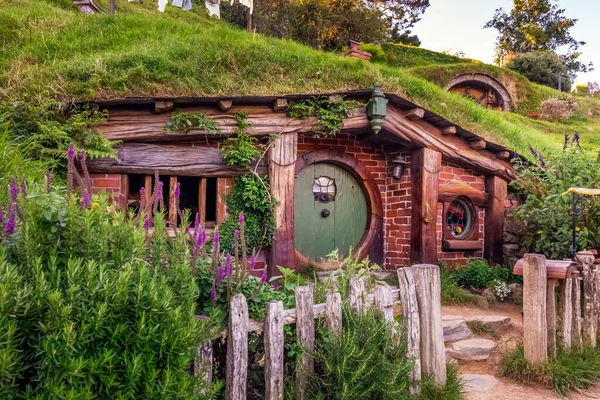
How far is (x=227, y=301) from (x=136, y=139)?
11.3 feet

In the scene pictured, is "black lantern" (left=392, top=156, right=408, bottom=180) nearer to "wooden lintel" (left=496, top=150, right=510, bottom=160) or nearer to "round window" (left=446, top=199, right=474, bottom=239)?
"round window" (left=446, top=199, right=474, bottom=239)

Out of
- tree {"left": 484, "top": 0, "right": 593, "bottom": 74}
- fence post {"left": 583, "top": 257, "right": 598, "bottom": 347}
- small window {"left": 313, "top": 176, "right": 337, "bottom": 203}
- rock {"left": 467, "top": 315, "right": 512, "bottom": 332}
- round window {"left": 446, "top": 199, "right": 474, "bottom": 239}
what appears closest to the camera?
fence post {"left": 583, "top": 257, "right": 598, "bottom": 347}

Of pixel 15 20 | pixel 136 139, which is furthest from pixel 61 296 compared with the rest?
pixel 15 20

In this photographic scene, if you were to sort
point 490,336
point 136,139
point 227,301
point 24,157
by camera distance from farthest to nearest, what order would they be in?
point 136,139
point 490,336
point 24,157
point 227,301

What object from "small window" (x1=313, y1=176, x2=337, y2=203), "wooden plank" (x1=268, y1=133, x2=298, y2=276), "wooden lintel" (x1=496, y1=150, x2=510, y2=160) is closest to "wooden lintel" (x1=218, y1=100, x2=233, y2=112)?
"wooden plank" (x1=268, y1=133, x2=298, y2=276)

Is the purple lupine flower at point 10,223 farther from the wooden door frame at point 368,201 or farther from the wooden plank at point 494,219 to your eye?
the wooden plank at point 494,219

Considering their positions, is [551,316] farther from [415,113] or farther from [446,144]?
[446,144]

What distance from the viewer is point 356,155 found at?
7141 millimetres

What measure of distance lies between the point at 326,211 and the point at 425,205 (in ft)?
4.85

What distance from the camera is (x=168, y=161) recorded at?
5.34 meters

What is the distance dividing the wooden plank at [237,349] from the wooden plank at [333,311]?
54 centimetres

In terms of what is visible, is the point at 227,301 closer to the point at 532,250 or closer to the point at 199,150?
the point at 199,150

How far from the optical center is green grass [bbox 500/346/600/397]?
3.52 m

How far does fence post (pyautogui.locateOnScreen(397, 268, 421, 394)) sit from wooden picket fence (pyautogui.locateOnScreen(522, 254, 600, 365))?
1153 millimetres
